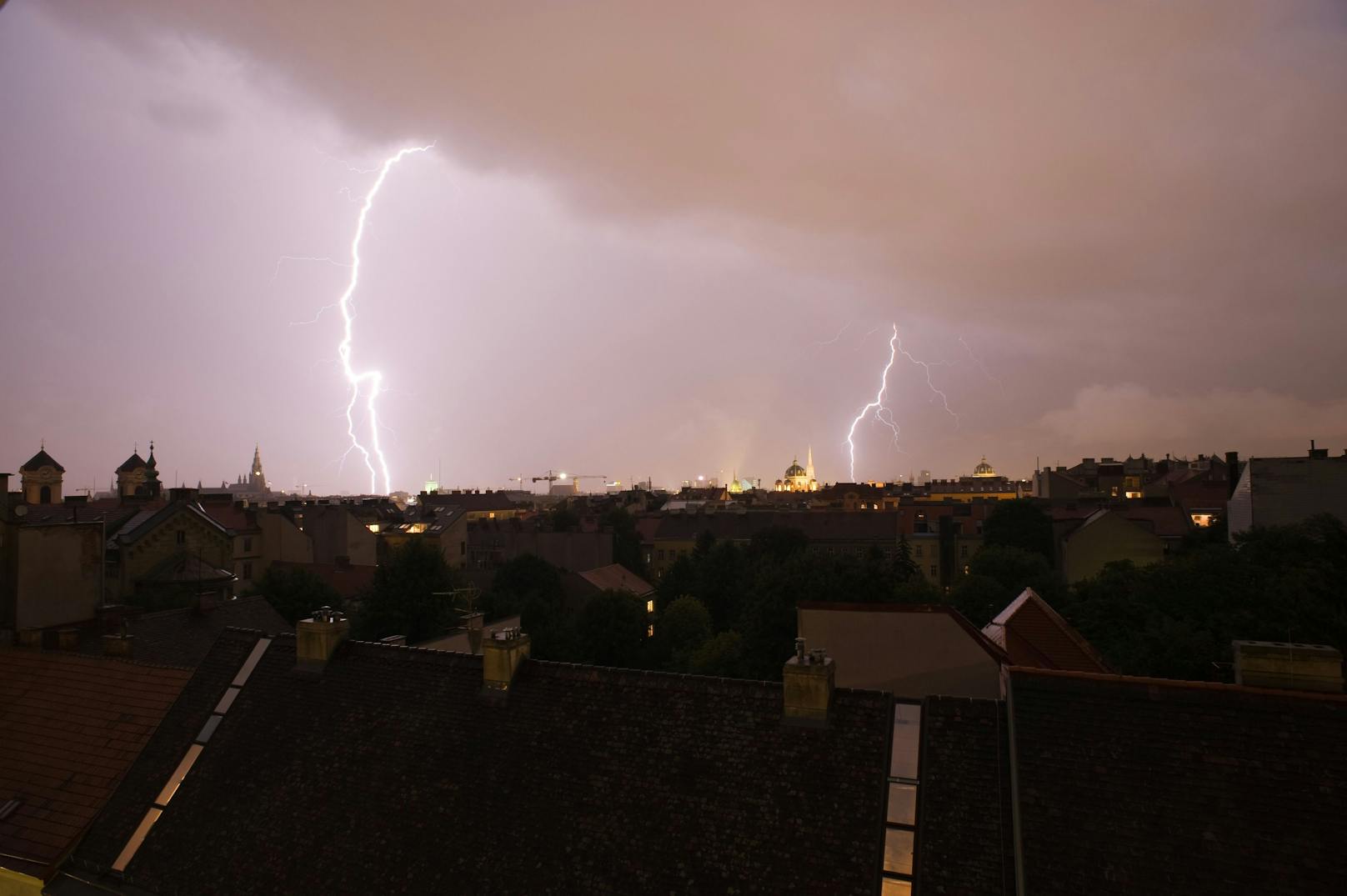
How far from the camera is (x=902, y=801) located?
1005cm

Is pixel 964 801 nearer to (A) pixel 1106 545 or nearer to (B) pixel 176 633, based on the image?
(B) pixel 176 633

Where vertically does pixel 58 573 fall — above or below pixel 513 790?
above

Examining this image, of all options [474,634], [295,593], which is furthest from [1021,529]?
[295,593]

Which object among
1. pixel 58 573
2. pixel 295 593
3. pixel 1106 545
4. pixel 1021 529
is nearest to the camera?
pixel 58 573

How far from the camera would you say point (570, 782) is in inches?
446

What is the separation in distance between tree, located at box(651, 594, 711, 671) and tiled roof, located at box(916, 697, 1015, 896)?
3693 centimetres

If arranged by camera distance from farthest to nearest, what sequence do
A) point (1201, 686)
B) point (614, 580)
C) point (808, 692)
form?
point (614, 580), point (808, 692), point (1201, 686)

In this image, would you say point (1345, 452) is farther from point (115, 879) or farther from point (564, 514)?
point (564, 514)

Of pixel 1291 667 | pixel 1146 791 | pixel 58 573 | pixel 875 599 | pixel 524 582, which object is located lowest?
pixel 524 582

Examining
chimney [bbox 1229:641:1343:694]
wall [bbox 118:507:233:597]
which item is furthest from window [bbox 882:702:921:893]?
wall [bbox 118:507:233:597]

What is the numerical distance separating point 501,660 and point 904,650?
12.3 m

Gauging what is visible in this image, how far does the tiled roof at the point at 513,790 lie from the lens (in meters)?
10.1

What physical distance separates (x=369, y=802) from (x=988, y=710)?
31.2ft

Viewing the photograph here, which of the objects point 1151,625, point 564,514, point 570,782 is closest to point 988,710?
point 570,782
